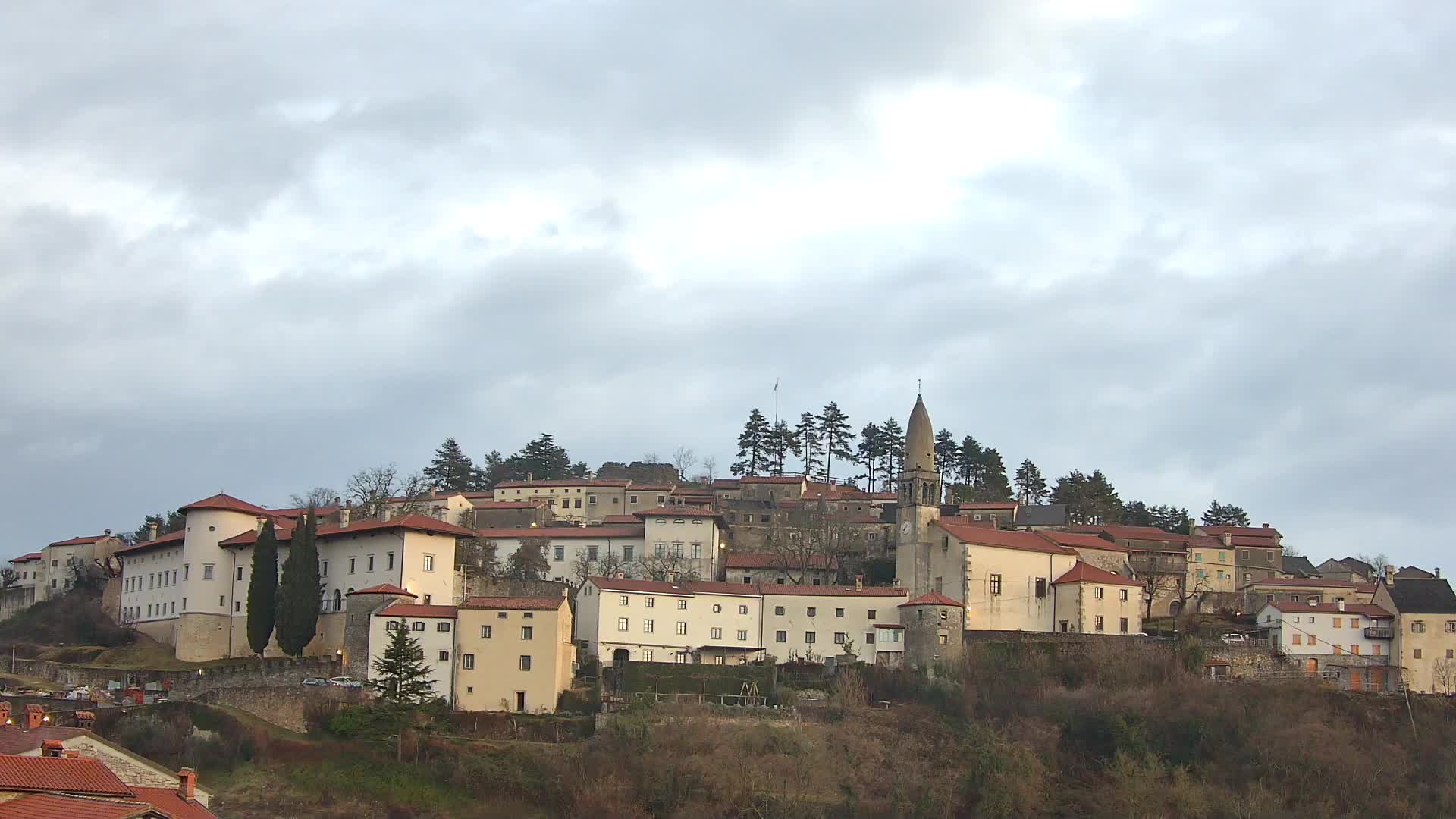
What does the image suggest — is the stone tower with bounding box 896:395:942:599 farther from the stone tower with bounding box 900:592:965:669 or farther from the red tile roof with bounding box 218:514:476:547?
the red tile roof with bounding box 218:514:476:547

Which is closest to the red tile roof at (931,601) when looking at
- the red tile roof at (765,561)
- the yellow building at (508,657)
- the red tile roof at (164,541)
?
the red tile roof at (765,561)

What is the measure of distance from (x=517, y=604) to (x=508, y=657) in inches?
84.7

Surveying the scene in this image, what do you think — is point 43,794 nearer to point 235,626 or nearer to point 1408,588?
point 235,626

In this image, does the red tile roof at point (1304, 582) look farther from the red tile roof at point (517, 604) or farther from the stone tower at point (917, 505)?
the red tile roof at point (517, 604)

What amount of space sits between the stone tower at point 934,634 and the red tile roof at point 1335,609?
16.2 meters

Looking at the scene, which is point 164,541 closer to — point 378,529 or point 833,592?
point 378,529

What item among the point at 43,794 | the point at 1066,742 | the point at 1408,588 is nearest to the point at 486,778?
the point at 1066,742

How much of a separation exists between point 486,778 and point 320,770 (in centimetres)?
608

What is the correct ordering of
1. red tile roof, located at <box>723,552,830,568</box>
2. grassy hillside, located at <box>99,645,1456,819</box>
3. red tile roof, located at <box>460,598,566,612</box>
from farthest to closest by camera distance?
1. red tile roof, located at <box>723,552,830,568</box>
2. red tile roof, located at <box>460,598,566,612</box>
3. grassy hillside, located at <box>99,645,1456,819</box>

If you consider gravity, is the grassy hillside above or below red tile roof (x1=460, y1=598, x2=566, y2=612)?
below

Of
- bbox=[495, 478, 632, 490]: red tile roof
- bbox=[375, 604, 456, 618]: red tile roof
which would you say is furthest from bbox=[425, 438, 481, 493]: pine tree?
bbox=[375, 604, 456, 618]: red tile roof

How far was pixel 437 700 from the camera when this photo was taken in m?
64.9

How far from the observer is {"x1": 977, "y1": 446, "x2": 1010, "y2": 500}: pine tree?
118000mm

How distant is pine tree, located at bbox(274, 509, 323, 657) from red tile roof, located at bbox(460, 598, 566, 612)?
310 inches
